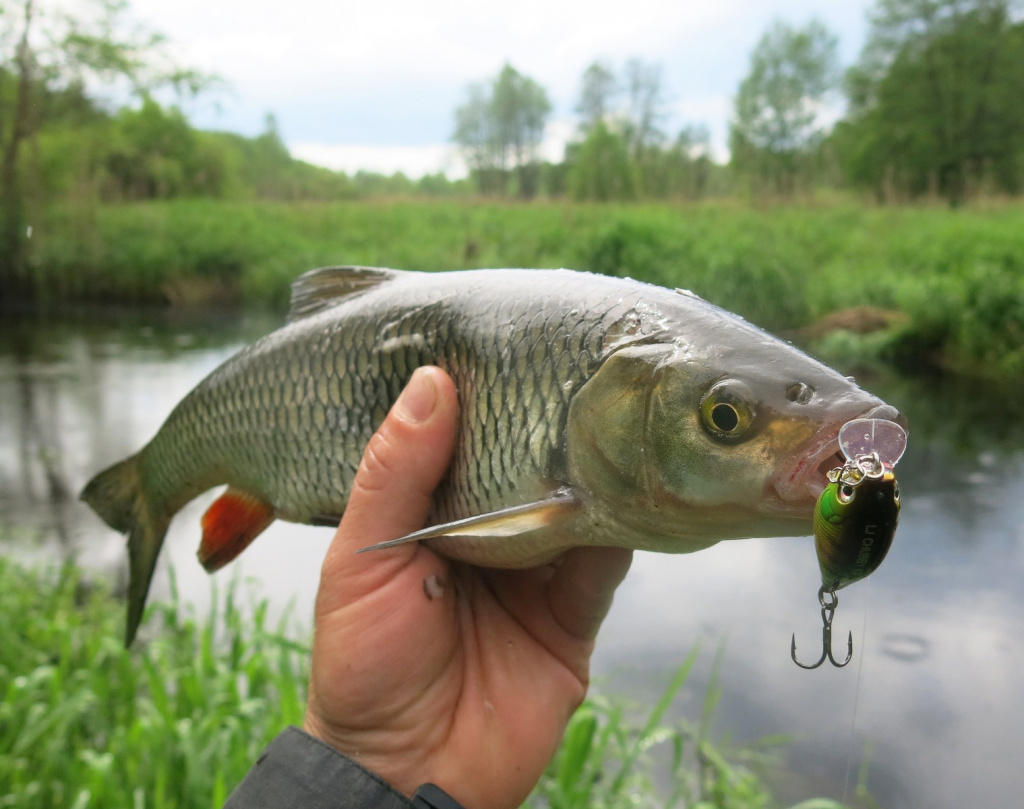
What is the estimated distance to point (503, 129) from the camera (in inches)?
258

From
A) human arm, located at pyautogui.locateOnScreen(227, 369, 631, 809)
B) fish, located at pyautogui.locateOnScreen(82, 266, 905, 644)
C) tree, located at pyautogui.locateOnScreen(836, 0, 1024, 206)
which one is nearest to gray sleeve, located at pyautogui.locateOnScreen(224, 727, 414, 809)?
human arm, located at pyautogui.locateOnScreen(227, 369, 631, 809)

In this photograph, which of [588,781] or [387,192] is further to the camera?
[387,192]

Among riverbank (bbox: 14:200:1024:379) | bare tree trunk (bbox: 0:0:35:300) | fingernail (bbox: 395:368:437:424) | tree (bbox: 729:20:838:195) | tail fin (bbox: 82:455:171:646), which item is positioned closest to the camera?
fingernail (bbox: 395:368:437:424)

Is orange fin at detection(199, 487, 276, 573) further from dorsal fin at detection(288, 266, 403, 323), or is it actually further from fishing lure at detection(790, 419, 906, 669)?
fishing lure at detection(790, 419, 906, 669)

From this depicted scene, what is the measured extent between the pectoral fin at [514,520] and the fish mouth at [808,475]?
0.29 m

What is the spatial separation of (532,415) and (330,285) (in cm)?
68

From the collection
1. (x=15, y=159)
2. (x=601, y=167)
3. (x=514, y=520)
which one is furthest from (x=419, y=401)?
(x=15, y=159)

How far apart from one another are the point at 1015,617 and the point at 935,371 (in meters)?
4.33

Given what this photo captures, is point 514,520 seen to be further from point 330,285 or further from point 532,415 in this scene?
point 330,285

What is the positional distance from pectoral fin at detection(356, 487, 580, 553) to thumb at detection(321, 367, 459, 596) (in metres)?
0.21

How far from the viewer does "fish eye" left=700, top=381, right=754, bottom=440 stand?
3.03 ft

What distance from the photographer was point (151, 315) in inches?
676

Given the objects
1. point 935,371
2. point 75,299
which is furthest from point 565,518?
point 75,299

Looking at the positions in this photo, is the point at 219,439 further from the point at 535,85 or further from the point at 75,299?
the point at 75,299
